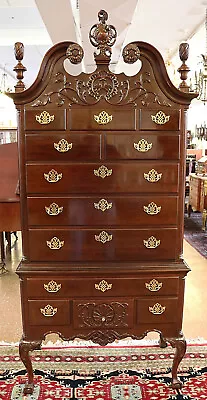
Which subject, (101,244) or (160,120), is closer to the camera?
(160,120)

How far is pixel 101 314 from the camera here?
225cm

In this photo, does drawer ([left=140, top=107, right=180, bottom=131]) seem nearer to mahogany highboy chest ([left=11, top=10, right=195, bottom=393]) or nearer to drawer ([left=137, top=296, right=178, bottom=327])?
mahogany highboy chest ([left=11, top=10, right=195, bottom=393])

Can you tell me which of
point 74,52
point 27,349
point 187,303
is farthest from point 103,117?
point 187,303

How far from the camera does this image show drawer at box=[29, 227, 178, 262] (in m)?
2.17

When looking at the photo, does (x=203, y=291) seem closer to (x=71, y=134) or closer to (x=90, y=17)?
(x=71, y=134)

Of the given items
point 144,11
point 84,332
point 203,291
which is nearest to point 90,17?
point 144,11

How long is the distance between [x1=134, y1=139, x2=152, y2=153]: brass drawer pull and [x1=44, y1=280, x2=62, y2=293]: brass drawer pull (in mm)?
926

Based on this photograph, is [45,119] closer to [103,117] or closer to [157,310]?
[103,117]

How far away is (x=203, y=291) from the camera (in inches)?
154

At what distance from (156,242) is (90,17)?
13.0ft

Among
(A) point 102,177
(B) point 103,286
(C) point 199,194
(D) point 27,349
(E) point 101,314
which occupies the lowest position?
(D) point 27,349

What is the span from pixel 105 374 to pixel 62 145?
5.14ft

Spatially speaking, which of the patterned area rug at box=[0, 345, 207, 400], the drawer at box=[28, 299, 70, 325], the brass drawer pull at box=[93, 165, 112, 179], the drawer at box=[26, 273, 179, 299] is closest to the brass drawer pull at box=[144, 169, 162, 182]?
the brass drawer pull at box=[93, 165, 112, 179]

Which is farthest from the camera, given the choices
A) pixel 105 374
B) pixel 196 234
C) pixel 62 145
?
pixel 196 234
